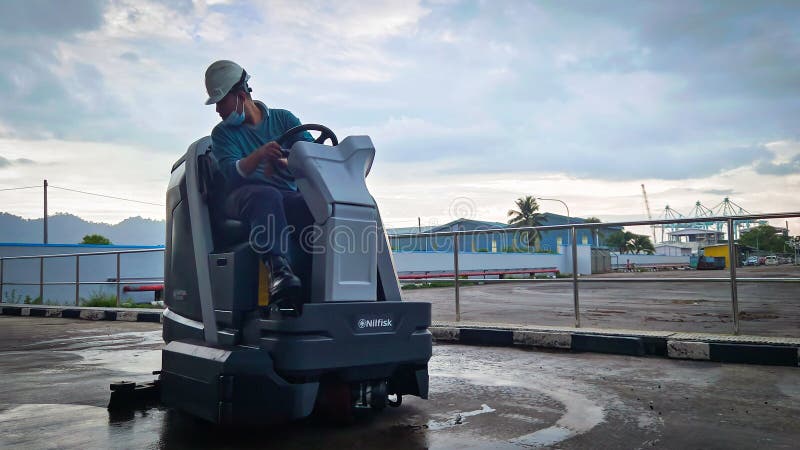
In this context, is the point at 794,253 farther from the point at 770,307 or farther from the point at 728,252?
the point at 770,307

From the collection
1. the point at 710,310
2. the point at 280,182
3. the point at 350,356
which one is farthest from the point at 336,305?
the point at 710,310

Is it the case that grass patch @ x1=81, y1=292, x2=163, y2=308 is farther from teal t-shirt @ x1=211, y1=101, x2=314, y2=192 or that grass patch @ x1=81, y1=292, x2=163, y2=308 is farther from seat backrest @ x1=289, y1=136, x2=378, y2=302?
seat backrest @ x1=289, y1=136, x2=378, y2=302

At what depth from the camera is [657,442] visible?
3.03 m

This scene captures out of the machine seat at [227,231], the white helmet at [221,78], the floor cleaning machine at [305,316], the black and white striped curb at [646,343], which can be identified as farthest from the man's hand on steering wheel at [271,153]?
the black and white striped curb at [646,343]

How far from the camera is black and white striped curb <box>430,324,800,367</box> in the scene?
5.46 metres

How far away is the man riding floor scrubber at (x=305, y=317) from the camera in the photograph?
3.05 metres

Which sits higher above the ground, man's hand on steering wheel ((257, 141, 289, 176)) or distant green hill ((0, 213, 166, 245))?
distant green hill ((0, 213, 166, 245))

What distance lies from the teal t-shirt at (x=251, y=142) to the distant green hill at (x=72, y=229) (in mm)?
156228

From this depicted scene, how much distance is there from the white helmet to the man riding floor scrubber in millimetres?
269

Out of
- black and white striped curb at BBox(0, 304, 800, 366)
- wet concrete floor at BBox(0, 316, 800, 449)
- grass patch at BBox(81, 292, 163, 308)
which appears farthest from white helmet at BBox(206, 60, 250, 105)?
grass patch at BBox(81, 292, 163, 308)

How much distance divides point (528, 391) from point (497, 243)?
535 cm

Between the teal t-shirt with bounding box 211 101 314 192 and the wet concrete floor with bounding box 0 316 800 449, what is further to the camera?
the teal t-shirt with bounding box 211 101 314 192

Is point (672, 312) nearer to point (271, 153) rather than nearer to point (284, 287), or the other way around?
point (271, 153)

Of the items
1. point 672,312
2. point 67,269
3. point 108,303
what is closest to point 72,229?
point 67,269
